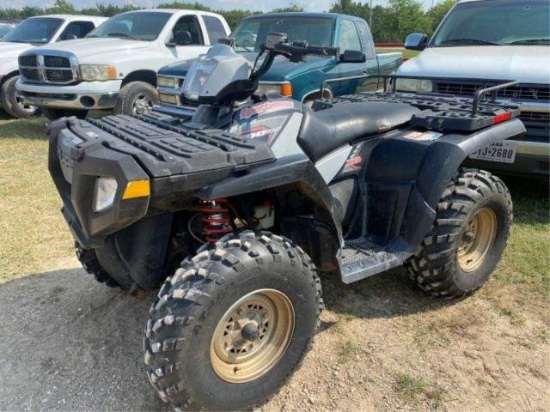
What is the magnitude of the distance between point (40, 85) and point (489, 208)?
768cm

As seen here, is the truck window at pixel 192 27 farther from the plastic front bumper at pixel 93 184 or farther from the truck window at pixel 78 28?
the plastic front bumper at pixel 93 184

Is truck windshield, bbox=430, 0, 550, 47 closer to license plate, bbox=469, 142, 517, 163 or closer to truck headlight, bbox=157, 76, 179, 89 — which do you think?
license plate, bbox=469, 142, 517, 163

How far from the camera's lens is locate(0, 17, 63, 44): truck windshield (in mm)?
10617

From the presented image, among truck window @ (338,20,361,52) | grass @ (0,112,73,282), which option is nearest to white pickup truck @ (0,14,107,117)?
grass @ (0,112,73,282)

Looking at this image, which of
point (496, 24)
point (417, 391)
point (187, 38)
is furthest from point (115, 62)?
point (417, 391)

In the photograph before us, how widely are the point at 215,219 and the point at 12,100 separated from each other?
9.23 meters

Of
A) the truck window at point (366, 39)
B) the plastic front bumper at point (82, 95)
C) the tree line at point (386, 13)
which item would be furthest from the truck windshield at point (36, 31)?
the tree line at point (386, 13)

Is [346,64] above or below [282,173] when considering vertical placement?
below

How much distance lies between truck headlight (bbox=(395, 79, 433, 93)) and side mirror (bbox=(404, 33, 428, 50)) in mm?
1037

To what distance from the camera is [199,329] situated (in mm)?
2105

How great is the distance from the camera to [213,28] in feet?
31.6

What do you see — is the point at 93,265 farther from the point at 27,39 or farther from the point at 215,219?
the point at 27,39

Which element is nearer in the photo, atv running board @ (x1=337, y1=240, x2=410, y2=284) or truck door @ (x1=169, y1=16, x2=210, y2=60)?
atv running board @ (x1=337, y1=240, x2=410, y2=284)

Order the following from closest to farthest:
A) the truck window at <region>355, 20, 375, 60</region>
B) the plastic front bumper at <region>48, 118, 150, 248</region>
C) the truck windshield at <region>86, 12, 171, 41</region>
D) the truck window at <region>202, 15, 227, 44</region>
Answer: the plastic front bumper at <region>48, 118, 150, 248</region>
the truck window at <region>355, 20, 375, 60</region>
the truck windshield at <region>86, 12, 171, 41</region>
the truck window at <region>202, 15, 227, 44</region>
